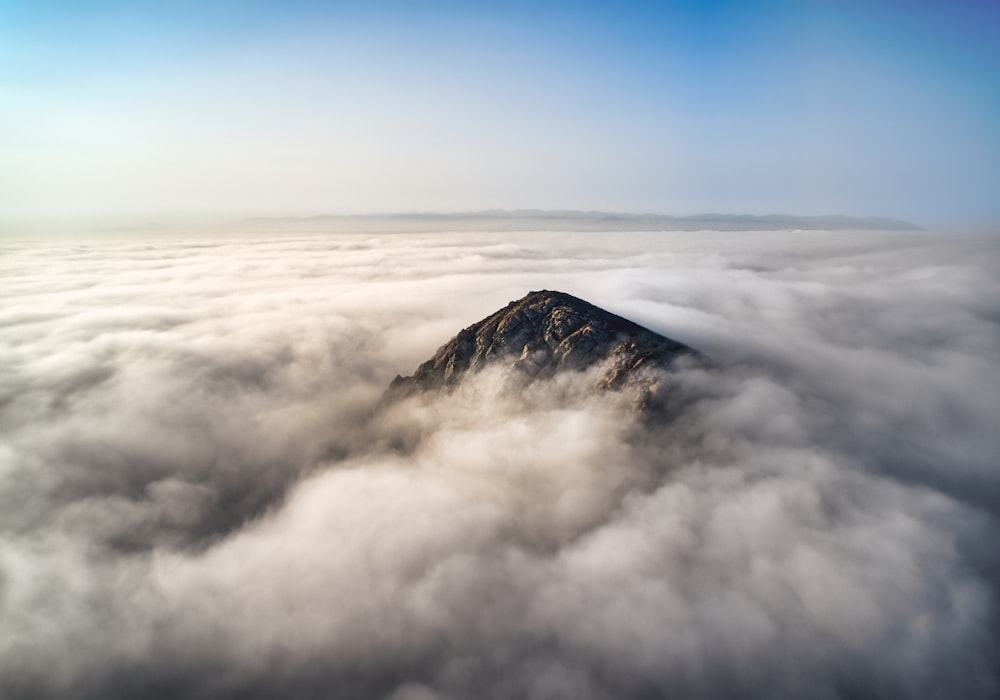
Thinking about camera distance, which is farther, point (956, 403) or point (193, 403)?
point (193, 403)

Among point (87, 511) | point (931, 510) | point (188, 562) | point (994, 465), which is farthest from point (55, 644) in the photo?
A: point (994, 465)

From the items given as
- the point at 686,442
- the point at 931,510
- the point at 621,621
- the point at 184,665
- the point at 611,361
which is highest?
the point at 611,361

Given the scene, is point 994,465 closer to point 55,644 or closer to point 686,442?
point 686,442

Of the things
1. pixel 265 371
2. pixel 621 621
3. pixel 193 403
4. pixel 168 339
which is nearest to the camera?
pixel 621 621

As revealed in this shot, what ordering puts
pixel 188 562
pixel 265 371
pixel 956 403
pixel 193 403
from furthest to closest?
pixel 265 371, pixel 193 403, pixel 956 403, pixel 188 562

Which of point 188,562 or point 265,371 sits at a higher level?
point 265,371

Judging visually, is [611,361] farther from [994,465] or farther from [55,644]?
[55,644]
